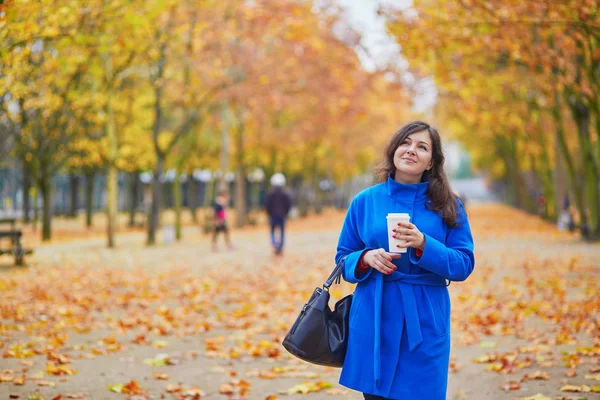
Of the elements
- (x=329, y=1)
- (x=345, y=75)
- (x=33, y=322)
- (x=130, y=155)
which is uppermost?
(x=329, y=1)

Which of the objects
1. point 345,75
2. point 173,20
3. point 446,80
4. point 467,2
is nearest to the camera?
point 467,2

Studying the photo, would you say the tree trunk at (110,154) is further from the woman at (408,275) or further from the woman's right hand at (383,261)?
the woman's right hand at (383,261)

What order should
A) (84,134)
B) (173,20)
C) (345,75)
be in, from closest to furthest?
(173,20) < (345,75) < (84,134)

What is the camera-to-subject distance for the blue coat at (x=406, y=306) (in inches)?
143

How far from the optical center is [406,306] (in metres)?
3.66

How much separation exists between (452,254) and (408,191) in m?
0.36

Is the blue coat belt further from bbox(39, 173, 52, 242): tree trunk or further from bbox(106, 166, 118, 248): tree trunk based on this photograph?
bbox(39, 173, 52, 242): tree trunk

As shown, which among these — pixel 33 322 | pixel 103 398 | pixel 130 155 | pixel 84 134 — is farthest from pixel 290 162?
pixel 103 398

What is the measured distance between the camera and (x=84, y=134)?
1291 inches

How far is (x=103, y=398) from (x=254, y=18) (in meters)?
20.5

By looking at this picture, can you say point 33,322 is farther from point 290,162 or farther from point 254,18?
point 290,162

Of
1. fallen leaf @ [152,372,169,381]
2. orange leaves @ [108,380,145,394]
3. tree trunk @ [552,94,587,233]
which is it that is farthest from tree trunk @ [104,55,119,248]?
orange leaves @ [108,380,145,394]

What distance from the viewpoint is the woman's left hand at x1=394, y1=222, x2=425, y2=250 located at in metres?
3.52

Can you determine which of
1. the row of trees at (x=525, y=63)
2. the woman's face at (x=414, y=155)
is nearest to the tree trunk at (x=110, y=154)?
the row of trees at (x=525, y=63)
